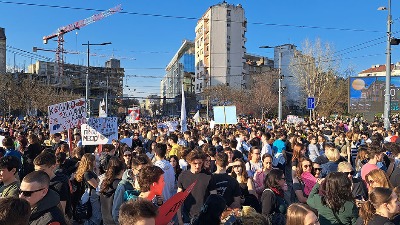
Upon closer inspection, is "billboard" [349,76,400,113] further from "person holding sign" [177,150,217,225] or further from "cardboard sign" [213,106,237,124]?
"person holding sign" [177,150,217,225]

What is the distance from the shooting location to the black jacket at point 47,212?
319 centimetres

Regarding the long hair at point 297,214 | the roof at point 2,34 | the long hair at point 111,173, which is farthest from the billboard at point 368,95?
the roof at point 2,34

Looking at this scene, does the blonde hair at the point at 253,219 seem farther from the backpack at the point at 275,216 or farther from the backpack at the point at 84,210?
the backpack at the point at 84,210

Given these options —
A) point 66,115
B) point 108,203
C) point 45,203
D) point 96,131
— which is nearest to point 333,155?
point 108,203

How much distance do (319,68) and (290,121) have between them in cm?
1726

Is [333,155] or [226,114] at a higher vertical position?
[226,114]

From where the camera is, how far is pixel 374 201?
3752 millimetres

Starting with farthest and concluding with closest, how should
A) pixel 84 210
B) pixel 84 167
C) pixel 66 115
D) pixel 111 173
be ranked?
pixel 66 115, pixel 84 167, pixel 84 210, pixel 111 173

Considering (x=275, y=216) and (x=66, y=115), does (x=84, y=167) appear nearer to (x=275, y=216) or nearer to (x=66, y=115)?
(x=275, y=216)

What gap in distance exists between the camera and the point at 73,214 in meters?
5.91

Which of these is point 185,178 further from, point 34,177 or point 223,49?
point 223,49

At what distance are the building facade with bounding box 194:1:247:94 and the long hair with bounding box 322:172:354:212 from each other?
7137cm

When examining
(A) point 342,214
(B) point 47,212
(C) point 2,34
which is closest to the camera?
(B) point 47,212

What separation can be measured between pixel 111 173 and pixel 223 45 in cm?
7429
